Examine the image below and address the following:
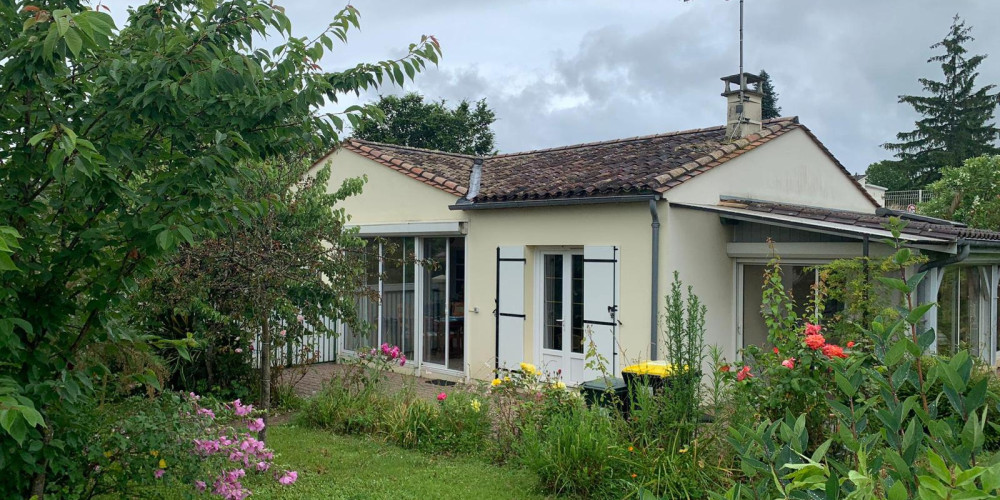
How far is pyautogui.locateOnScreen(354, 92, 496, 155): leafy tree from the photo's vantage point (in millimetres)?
36000

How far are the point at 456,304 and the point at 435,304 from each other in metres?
0.46

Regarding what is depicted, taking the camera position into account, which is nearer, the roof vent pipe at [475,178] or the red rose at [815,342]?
the red rose at [815,342]

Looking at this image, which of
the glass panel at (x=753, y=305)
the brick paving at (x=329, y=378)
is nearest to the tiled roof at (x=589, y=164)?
the glass panel at (x=753, y=305)

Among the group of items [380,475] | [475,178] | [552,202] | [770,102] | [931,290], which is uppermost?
[770,102]

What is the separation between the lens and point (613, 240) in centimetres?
1103

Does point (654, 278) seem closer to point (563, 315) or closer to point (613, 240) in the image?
point (613, 240)

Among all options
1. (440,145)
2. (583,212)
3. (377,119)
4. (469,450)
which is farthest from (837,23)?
(440,145)

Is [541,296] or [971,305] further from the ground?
[541,296]

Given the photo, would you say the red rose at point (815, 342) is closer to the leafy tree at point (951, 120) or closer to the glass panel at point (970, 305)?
the glass panel at point (970, 305)

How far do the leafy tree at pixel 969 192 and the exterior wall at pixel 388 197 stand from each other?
14991mm

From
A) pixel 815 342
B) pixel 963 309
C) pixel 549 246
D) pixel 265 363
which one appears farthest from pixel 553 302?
pixel 815 342

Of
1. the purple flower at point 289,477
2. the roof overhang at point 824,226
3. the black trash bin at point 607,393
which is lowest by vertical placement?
the purple flower at point 289,477

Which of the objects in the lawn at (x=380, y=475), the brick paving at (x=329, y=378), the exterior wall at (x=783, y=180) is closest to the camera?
the lawn at (x=380, y=475)

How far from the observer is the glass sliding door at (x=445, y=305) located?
13.4 m
